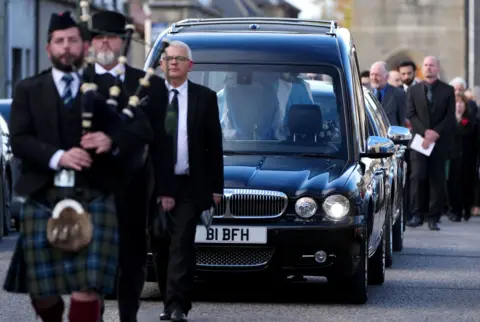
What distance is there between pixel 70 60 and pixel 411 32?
71286mm

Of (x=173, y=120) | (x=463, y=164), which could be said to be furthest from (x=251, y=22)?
(x=463, y=164)

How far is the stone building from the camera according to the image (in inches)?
3091

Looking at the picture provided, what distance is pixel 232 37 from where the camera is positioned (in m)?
12.9

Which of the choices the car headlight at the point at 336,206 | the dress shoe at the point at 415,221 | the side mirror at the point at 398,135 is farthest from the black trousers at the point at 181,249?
the dress shoe at the point at 415,221

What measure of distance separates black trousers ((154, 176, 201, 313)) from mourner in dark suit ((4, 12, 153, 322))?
2378 millimetres

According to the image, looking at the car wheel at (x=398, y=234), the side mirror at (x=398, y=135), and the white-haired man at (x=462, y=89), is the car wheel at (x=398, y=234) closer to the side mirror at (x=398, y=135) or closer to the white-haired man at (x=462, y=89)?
the side mirror at (x=398, y=135)

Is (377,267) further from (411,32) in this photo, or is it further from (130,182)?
(411,32)

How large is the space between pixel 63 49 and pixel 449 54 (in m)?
71.8

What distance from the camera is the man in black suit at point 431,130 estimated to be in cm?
2128

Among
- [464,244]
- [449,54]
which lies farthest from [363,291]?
[449,54]

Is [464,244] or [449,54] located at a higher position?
[449,54]

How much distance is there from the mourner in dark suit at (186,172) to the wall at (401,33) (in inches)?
2676

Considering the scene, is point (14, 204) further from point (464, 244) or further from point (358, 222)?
point (358, 222)

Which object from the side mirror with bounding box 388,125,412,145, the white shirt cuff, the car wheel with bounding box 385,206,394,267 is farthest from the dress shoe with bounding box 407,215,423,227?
the white shirt cuff
